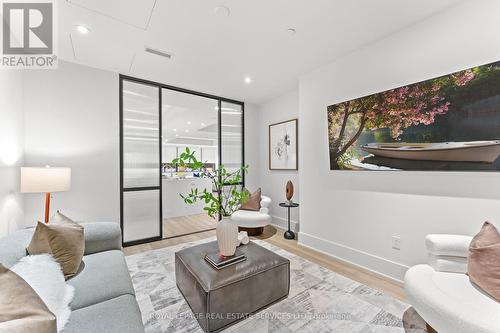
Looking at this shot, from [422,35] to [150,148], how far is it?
150 inches

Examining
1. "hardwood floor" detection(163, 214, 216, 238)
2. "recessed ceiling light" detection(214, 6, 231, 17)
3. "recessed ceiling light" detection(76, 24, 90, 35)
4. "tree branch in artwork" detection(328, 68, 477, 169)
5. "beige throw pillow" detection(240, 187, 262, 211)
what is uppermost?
"recessed ceiling light" detection(214, 6, 231, 17)

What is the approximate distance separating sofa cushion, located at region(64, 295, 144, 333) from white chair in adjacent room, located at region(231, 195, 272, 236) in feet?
7.11

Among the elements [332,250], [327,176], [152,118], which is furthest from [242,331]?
[152,118]

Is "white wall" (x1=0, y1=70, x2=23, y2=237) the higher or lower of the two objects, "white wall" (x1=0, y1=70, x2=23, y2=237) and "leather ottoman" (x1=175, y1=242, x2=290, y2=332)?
the higher

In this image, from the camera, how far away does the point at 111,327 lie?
1005 millimetres

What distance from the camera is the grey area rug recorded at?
1.58 meters

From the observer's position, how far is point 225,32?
219 centimetres

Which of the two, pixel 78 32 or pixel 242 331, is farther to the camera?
pixel 78 32

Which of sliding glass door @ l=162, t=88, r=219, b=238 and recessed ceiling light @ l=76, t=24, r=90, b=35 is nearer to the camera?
recessed ceiling light @ l=76, t=24, r=90, b=35

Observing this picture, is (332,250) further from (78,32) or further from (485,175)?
(78,32)

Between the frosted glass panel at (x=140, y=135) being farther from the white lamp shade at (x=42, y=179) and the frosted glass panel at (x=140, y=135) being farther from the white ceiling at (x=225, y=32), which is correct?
the white lamp shade at (x=42, y=179)

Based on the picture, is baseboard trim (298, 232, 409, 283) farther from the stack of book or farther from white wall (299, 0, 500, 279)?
the stack of book

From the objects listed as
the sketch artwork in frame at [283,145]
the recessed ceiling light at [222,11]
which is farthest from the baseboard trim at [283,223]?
the recessed ceiling light at [222,11]

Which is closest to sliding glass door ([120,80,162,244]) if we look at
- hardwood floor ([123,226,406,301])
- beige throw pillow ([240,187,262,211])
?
hardwood floor ([123,226,406,301])
